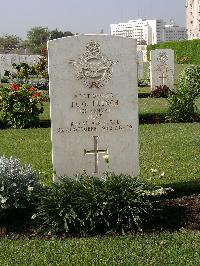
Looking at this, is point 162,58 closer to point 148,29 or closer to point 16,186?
point 16,186

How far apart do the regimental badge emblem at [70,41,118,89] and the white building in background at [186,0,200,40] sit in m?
84.4

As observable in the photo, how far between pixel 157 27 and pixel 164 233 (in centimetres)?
12922

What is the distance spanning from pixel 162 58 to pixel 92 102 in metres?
14.6

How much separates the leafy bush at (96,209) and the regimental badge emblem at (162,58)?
15331 millimetres

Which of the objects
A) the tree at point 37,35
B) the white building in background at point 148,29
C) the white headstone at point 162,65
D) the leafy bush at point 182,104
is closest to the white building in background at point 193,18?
the tree at point 37,35

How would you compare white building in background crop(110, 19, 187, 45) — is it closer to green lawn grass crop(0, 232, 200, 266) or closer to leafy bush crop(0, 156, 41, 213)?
leafy bush crop(0, 156, 41, 213)

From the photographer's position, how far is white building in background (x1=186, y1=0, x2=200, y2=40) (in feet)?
298

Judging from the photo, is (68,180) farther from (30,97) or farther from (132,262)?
(30,97)

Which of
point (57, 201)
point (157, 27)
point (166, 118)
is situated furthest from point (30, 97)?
point (157, 27)

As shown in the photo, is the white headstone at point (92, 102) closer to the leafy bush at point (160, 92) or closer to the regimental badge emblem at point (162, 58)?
the leafy bush at point (160, 92)

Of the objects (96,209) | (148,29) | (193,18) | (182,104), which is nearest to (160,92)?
(182,104)

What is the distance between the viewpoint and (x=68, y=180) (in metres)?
5.97

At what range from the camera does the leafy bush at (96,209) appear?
17.7 ft

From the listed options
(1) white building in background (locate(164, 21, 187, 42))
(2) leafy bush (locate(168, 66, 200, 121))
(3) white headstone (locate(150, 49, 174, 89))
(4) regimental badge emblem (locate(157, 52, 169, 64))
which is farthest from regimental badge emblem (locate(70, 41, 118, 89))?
(1) white building in background (locate(164, 21, 187, 42))
